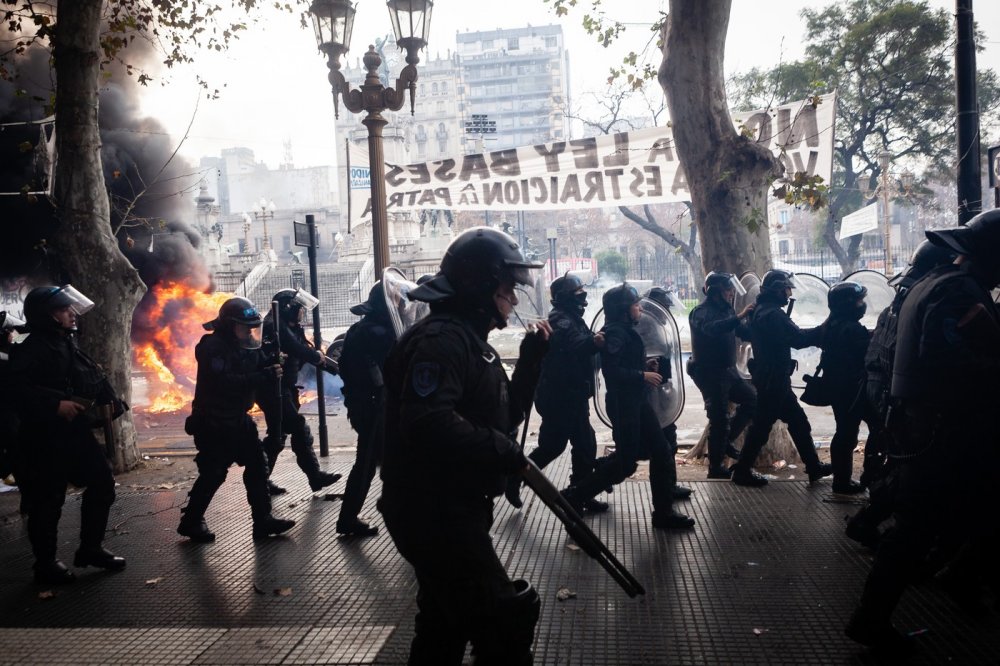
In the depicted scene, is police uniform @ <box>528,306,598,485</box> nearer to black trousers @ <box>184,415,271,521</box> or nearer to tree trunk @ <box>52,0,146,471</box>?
black trousers @ <box>184,415,271,521</box>

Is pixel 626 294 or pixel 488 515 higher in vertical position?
pixel 626 294

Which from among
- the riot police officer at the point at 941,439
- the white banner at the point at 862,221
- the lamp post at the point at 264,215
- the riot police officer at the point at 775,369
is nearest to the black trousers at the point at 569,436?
the riot police officer at the point at 775,369

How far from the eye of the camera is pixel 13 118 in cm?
1495

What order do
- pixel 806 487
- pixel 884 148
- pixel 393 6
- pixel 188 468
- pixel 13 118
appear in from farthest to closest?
1. pixel 884 148
2. pixel 13 118
3. pixel 188 468
4. pixel 393 6
5. pixel 806 487

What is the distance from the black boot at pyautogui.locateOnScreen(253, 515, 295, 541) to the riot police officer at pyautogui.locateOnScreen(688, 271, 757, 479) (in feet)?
11.9

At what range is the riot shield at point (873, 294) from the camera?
7250mm

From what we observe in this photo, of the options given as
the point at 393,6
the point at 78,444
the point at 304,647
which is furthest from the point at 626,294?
the point at 393,6

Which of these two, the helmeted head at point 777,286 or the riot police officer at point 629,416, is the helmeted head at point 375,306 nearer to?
the riot police officer at point 629,416

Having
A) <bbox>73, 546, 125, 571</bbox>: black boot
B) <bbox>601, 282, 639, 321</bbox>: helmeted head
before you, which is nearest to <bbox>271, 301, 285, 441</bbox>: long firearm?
<bbox>73, 546, 125, 571</bbox>: black boot

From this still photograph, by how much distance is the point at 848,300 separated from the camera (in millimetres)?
6254

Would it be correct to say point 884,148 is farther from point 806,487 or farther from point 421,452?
point 421,452

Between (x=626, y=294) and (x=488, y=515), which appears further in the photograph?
(x=626, y=294)

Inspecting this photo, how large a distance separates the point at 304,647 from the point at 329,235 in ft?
291

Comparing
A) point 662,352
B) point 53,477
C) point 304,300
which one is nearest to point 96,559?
point 53,477
